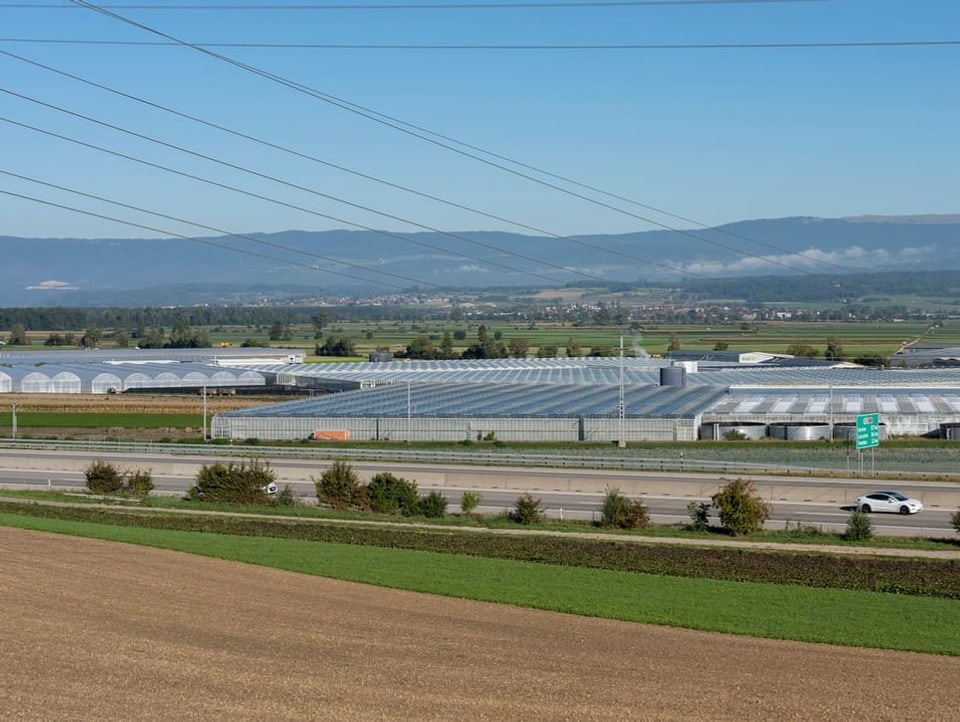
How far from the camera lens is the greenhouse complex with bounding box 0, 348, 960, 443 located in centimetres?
5697

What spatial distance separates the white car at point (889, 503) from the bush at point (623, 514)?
699cm

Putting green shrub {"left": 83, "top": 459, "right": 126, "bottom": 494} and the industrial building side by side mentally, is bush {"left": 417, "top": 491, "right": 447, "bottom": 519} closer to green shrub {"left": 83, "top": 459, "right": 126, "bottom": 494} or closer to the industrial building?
green shrub {"left": 83, "top": 459, "right": 126, "bottom": 494}

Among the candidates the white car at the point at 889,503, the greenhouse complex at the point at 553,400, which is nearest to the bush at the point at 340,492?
the white car at the point at 889,503

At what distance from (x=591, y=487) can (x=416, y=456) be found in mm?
9655

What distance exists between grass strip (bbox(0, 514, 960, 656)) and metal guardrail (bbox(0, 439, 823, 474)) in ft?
61.2

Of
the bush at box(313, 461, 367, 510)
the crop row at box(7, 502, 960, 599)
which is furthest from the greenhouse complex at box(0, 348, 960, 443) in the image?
the crop row at box(7, 502, 960, 599)

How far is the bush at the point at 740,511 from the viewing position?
107 feet

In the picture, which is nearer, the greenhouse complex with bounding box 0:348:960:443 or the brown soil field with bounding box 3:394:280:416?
the greenhouse complex with bounding box 0:348:960:443

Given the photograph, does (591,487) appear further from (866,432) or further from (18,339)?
(18,339)

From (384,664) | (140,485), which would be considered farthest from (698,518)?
(384,664)

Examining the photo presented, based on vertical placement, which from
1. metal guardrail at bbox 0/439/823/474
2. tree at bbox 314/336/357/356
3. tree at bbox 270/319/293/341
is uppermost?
tree at bbox 270/319/293/341

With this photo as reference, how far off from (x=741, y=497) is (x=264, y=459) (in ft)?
74.6

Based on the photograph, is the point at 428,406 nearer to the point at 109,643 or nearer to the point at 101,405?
the point at 101,405

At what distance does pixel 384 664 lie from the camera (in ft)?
53.4
